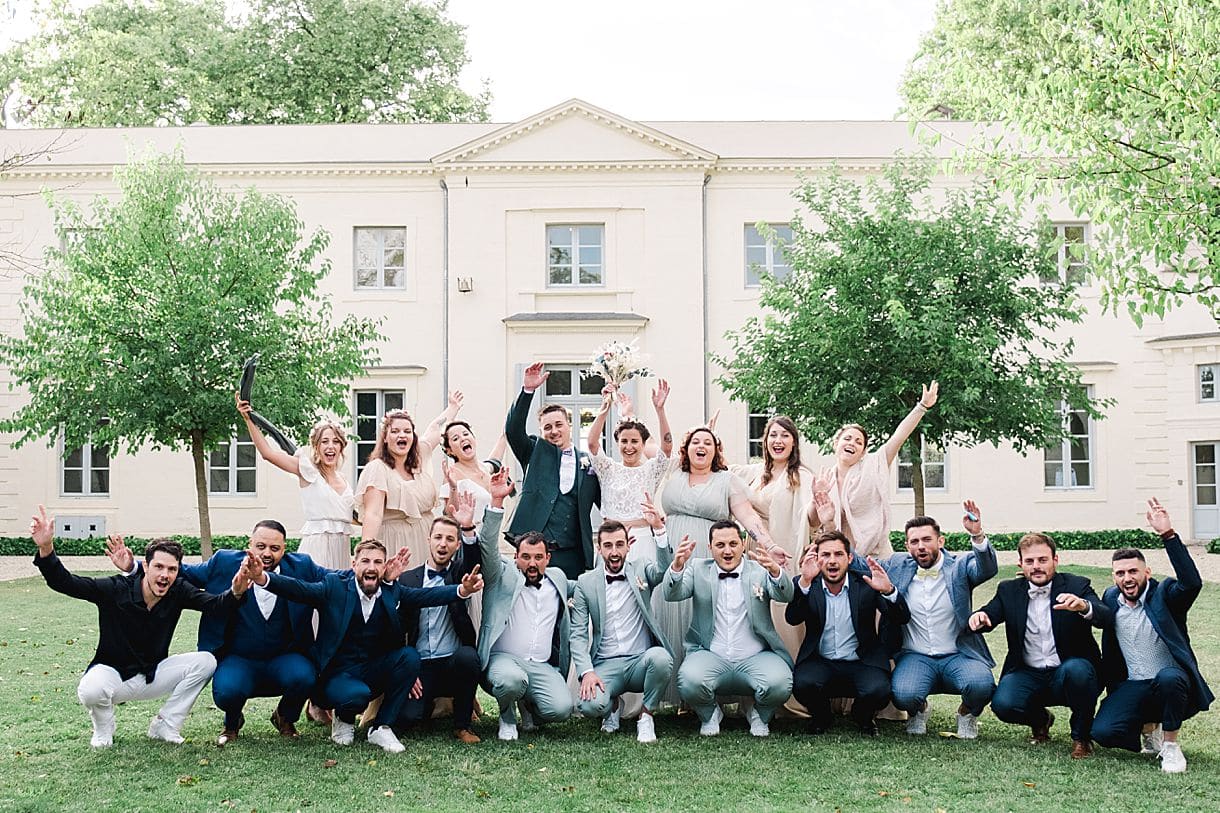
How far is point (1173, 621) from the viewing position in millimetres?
6477

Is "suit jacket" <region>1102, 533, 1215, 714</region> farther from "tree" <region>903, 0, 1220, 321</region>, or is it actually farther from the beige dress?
the beige dress

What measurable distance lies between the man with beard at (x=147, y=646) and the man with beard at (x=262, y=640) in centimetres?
11

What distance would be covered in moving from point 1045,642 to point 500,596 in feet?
10.3

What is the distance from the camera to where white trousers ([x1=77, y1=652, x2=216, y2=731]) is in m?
6.66

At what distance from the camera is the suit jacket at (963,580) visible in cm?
700

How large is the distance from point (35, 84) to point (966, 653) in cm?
2948

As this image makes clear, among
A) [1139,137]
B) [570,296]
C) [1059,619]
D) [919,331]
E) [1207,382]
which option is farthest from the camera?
[1207,382]

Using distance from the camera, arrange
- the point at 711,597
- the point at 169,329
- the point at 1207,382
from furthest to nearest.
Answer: the point at 1207,382
the point at 169,329
the point at 711,597

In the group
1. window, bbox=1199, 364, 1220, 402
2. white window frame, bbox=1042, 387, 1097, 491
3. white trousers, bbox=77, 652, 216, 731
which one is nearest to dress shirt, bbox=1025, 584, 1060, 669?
white trousers, bbox=77, 652, 216, 731

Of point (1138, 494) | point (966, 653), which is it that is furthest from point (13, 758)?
point (1138, 494)

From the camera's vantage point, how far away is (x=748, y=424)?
23219mm

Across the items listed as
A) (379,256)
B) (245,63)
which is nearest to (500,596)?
(379,256)

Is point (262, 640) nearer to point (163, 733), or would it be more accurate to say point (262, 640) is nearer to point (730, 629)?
point (163, 733)

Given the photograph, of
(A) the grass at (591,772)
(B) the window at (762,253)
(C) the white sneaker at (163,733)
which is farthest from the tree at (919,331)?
(C) the white sneaker at (163,733)
